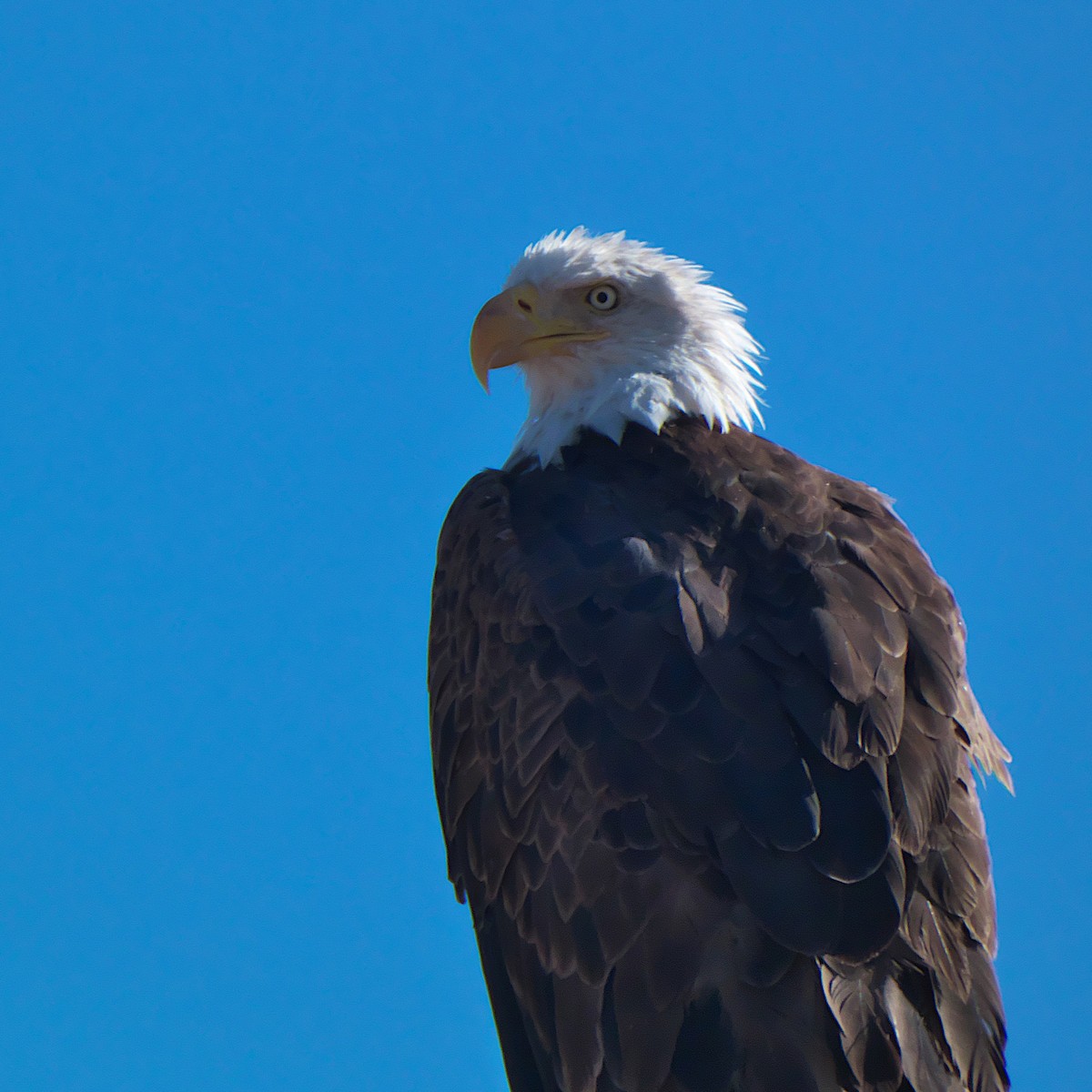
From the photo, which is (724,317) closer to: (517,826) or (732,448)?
(732,448)

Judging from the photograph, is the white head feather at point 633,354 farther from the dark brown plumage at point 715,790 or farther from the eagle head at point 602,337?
the dark brown plumage at point 715,790

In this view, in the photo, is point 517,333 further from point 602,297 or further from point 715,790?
point 715,790

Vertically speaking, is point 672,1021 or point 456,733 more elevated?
point 456,733

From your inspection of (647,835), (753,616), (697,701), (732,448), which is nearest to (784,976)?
(647,835)

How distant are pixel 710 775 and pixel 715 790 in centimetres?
4

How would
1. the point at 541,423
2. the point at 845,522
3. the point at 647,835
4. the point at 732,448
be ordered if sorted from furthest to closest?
1. the point at 541,423
2. the point at 732,448
3. the point at 845,522
4. the point at 647,835

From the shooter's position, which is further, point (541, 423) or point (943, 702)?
point (541, 423)

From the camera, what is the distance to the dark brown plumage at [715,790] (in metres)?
3.20

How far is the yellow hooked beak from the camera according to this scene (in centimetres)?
477

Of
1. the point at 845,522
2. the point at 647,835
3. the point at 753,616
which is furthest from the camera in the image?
the point at 845,522

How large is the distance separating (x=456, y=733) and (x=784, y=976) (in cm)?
131

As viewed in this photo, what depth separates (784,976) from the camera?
10.4 ft

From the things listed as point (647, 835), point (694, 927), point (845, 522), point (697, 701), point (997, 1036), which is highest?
point (845, 522)

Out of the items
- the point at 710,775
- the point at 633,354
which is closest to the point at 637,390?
the point at 633,354
